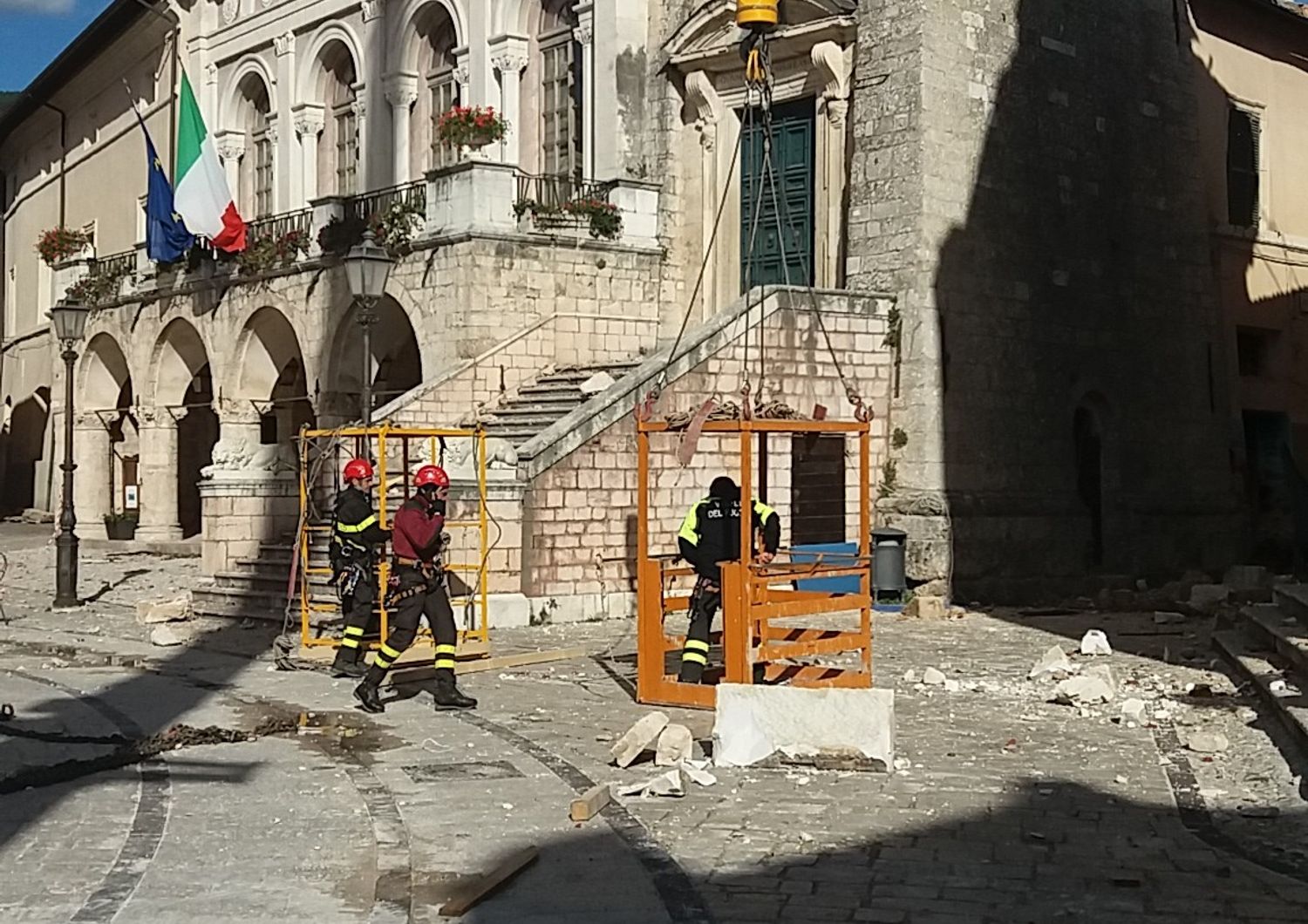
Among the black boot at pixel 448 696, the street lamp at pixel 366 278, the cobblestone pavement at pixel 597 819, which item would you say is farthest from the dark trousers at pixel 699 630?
the street lamp at pixel 366 278

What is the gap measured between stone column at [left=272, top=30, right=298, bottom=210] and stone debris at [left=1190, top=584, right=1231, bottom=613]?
1705 cm

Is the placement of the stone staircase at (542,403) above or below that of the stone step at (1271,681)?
above

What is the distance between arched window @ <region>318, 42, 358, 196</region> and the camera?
2897 centimetres

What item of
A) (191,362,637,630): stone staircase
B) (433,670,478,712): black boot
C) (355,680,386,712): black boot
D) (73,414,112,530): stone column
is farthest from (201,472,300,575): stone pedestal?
(73,414,112,530): stone column

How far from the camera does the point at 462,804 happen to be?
335 inches

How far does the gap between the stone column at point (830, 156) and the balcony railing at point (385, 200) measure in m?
5.12

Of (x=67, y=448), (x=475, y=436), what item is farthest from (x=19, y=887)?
(x=67, y=448)

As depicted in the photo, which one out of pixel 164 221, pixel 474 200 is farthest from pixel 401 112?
pixel 474 200

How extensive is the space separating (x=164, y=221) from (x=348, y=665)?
16.3 metres

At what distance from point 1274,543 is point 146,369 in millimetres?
18817

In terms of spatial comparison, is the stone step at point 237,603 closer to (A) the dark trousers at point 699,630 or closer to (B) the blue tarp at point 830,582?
(B) the blue tarp at point 830,582

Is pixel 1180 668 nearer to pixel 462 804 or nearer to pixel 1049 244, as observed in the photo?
pixel 462 804

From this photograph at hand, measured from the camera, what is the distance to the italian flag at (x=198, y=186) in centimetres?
2550

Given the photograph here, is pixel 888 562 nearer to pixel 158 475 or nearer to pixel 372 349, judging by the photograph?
pixel 372 349
